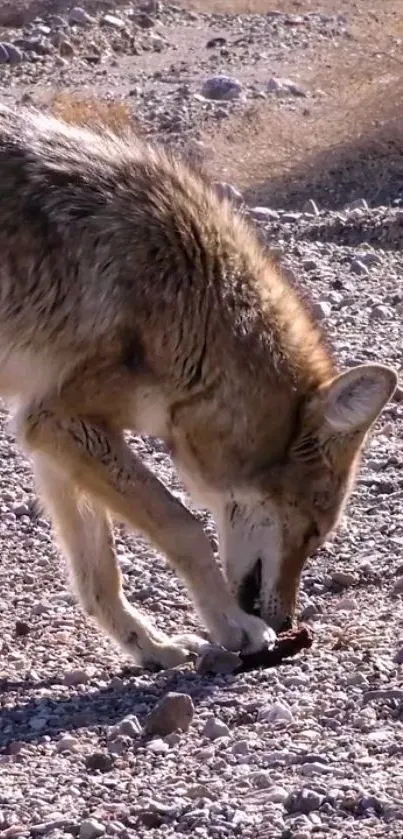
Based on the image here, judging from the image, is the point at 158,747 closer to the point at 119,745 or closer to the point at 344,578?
the point at 119,745

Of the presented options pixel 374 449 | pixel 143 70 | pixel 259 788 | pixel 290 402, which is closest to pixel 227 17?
pixel 143 70

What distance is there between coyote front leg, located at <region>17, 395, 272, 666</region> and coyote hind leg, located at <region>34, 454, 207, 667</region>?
0.91 ft

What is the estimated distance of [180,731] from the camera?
6195mm

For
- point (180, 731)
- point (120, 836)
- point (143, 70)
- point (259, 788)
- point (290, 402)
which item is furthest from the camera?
point (143, 70)

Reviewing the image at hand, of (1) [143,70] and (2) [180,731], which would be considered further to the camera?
(1) [143,70]

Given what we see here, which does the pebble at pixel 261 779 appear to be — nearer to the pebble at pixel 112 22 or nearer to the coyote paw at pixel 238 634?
the coyote paw at pixel 238 634

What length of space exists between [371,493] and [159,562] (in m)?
1.31

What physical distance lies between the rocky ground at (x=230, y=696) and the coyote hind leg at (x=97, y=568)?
0.48 ft

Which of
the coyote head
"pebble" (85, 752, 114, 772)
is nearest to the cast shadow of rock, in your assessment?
"pebble" (85, 752, 114, 772)

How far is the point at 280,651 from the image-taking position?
23.2 ft

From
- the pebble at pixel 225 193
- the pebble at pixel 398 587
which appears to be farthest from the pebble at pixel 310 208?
the pebble at pixel 398 587

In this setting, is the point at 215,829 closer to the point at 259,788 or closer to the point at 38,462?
the point at 259,788

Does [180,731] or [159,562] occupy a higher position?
[180,731]

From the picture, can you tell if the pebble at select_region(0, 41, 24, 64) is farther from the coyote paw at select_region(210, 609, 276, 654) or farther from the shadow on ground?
the coyote paw at select_region(210, 609, 276, 654)
